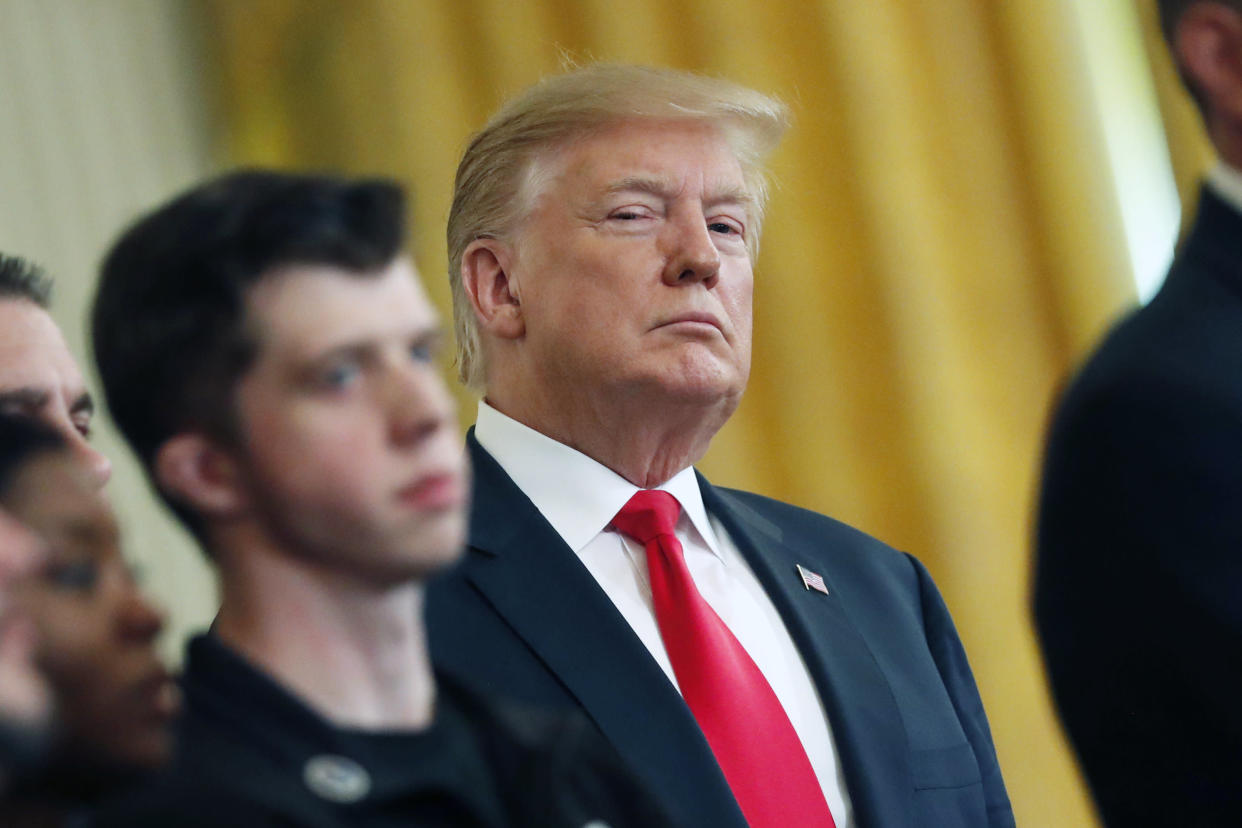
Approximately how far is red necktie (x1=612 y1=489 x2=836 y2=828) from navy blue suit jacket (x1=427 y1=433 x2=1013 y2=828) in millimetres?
74

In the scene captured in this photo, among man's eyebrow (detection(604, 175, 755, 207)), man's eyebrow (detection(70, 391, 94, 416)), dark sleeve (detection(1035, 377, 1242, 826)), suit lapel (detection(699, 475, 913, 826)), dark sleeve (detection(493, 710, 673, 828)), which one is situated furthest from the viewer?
man's eyebrow (detection(604, 175, 755, 207))

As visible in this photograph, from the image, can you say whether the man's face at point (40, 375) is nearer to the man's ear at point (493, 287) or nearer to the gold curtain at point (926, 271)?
the man's ear at point (493, 287)

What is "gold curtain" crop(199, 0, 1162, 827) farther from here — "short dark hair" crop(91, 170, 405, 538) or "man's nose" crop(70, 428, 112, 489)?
"short dark hair" crop(91, 170, 405, 538)

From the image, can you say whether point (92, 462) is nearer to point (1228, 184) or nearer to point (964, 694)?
point (1228, 184)

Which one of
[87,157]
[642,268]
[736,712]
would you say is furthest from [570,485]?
[87,157]

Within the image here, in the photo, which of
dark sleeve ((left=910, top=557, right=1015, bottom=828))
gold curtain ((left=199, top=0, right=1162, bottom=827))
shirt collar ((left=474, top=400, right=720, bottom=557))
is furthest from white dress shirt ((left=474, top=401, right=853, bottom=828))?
gold curtain ((left=199, top=0, right=1162, bottom=827))

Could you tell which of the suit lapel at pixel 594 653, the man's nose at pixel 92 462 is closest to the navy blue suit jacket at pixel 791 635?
the suit lapel at pixel 594 653

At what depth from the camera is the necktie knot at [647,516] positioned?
4.98 ft

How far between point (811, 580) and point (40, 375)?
0.87m

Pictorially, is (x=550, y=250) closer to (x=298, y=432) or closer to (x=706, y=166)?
(x=706, y=166)

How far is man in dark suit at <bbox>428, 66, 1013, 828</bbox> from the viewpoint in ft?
4.26

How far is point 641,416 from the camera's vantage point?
1.60m

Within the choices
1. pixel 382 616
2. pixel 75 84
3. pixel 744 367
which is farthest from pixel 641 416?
pixel 75 84

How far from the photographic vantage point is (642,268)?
5.33ft
